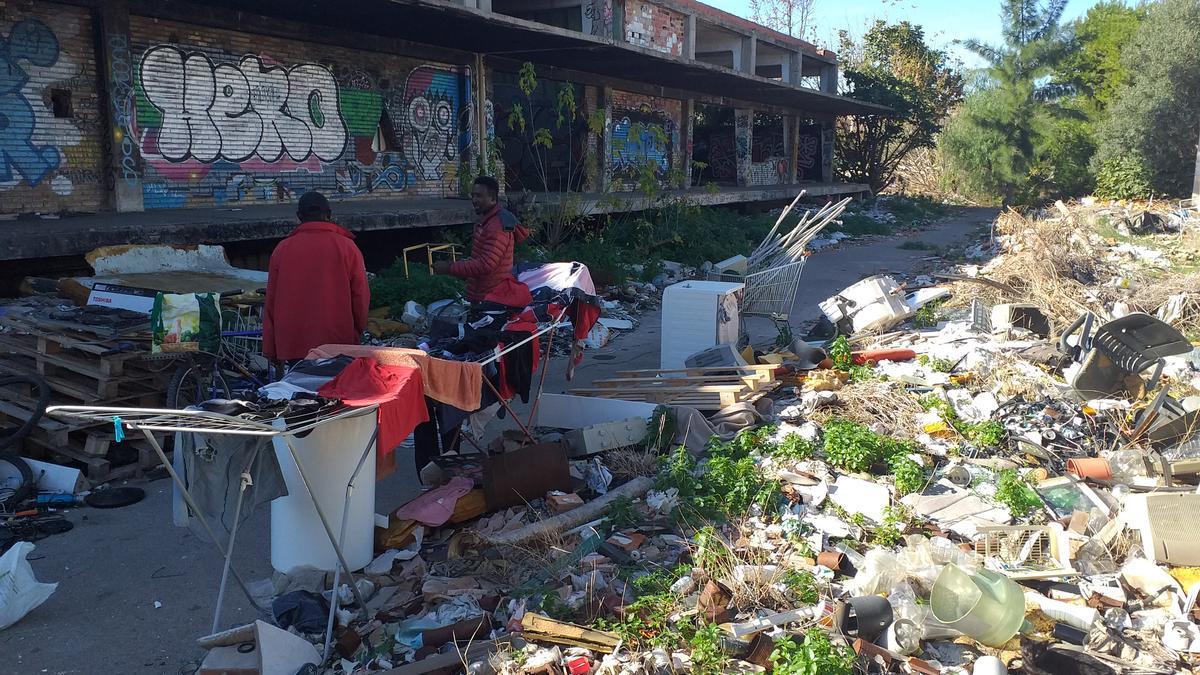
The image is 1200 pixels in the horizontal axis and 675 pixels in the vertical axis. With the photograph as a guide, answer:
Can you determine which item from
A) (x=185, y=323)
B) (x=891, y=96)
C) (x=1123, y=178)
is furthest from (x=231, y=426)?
(x=1123, y=178)

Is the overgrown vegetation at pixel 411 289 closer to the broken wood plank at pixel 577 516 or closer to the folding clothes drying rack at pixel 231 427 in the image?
the broken wood plank at pixel 577 516

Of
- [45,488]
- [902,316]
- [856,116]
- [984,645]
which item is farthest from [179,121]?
[856,116]

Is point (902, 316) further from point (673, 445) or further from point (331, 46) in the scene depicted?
point (331, 46)

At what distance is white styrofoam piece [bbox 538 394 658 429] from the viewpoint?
6.70 meters

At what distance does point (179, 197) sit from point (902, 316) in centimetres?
928

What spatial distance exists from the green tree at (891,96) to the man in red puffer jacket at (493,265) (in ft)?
90.2

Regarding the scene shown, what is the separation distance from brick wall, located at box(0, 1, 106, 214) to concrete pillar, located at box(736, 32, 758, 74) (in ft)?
65.1

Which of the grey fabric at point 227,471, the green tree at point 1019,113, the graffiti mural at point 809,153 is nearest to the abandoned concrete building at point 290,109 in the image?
the grey fabric at point 227,471

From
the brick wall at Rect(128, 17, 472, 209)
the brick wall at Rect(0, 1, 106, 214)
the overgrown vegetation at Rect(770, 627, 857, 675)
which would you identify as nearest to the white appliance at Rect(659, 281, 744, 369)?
the overgrown vegetation at Rect(770, 627, 857, 675)

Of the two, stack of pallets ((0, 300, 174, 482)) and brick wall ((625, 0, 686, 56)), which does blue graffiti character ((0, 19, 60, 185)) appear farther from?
brick wall ((625, 0, 686, 56))

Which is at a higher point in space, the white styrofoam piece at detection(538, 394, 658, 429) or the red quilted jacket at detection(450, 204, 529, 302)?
the red quilted jacket at detection(450, 204, 529, 302)

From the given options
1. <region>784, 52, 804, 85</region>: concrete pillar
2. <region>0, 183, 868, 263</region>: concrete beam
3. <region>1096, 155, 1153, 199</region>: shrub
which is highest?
<region>784, 52, 804, 85</region>: concrete pillar

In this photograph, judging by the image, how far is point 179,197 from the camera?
37.7ft

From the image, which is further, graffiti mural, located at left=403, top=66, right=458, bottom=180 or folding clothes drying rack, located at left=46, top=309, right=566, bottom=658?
graffiti mural, located at left=403, top=66, right=458, bottom=180
